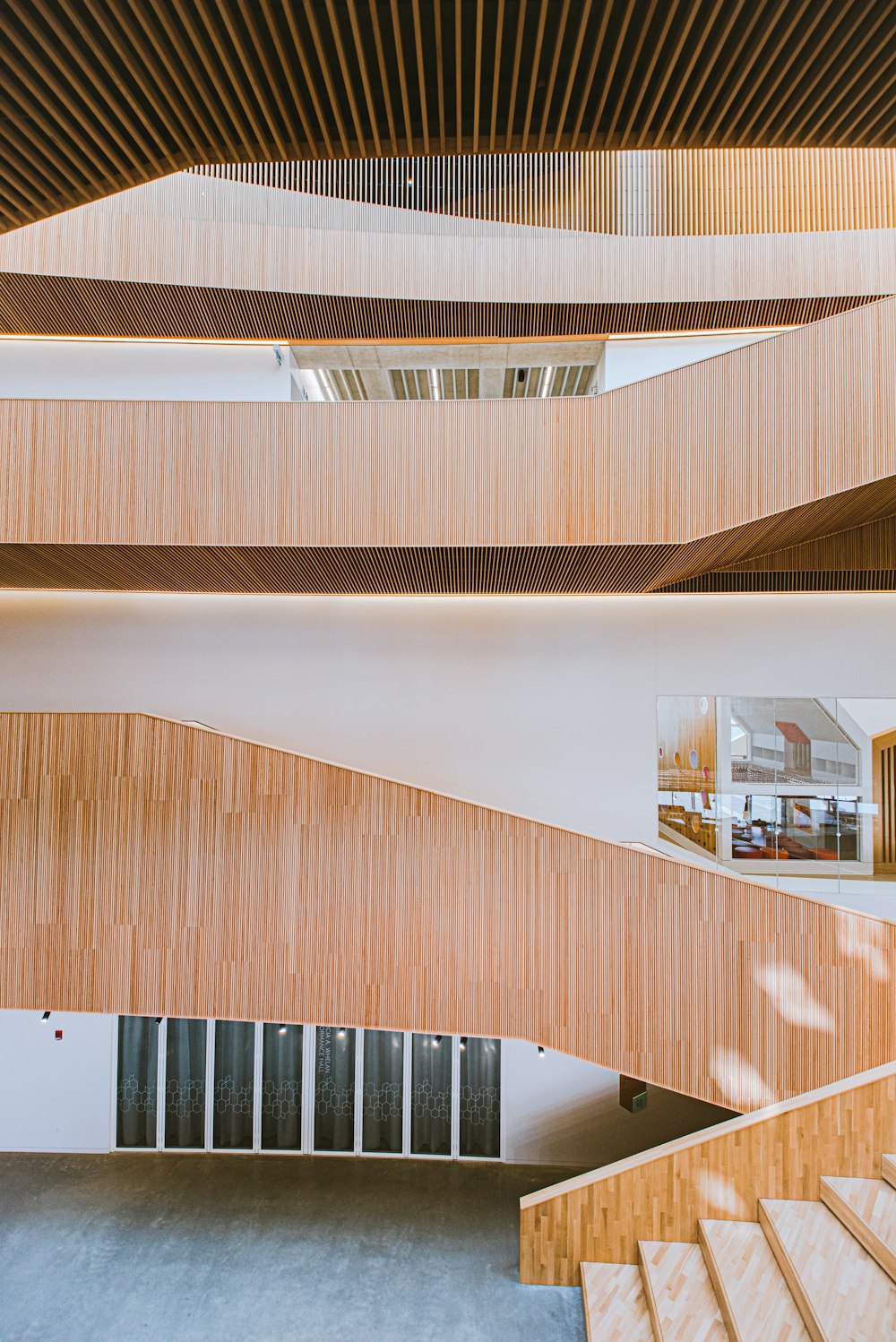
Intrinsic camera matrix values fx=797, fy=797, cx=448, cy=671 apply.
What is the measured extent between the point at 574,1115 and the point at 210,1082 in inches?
153

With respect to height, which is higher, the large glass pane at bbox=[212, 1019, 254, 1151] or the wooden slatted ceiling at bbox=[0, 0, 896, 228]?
the wooden slatted ceiling at bbox=[0, 0, 896, 228]

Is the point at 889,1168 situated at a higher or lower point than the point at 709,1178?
higher

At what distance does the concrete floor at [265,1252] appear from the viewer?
5699 millimetres

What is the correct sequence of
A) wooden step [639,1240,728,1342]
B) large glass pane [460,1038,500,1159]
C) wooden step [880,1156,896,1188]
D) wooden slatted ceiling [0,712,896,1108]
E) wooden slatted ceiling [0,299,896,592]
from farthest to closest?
large glass pane [460,1038,500,1159]
wooden slatted ceiling [0,299,896,592]
wooden slatted ceiling [0,712,896,1108]
wooden step [880,1156,896,1188]
wooden step [639,1240,728,1342]

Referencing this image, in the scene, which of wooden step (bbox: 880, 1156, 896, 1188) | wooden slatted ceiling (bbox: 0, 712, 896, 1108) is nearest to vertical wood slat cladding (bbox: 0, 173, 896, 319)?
wooden slatted ceiling (bbox: 0, 712, 896, 1108)

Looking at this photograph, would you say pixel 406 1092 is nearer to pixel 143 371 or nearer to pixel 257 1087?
pixel 257 1087

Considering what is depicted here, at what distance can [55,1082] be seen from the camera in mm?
8422

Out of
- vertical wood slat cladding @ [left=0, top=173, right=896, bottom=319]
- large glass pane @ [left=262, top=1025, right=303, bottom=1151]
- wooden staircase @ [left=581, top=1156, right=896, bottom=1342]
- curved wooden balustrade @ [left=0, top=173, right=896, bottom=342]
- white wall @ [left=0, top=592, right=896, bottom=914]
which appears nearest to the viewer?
wooden staircase @ [left=581, top=1156, right=896, bottom=1342]

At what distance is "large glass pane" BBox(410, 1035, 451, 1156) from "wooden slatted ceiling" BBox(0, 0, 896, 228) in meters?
8.15

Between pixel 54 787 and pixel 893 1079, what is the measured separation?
5645mm

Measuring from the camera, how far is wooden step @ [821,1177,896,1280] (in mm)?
3959

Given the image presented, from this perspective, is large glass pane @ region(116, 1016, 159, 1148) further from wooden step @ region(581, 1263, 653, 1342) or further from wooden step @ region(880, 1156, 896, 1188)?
wooden step @ region(880, 1156, 896, 1188)

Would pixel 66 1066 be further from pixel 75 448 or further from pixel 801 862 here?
pixel 801 862

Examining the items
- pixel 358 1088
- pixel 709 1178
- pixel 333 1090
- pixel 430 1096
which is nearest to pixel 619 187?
pixel 709 1178
